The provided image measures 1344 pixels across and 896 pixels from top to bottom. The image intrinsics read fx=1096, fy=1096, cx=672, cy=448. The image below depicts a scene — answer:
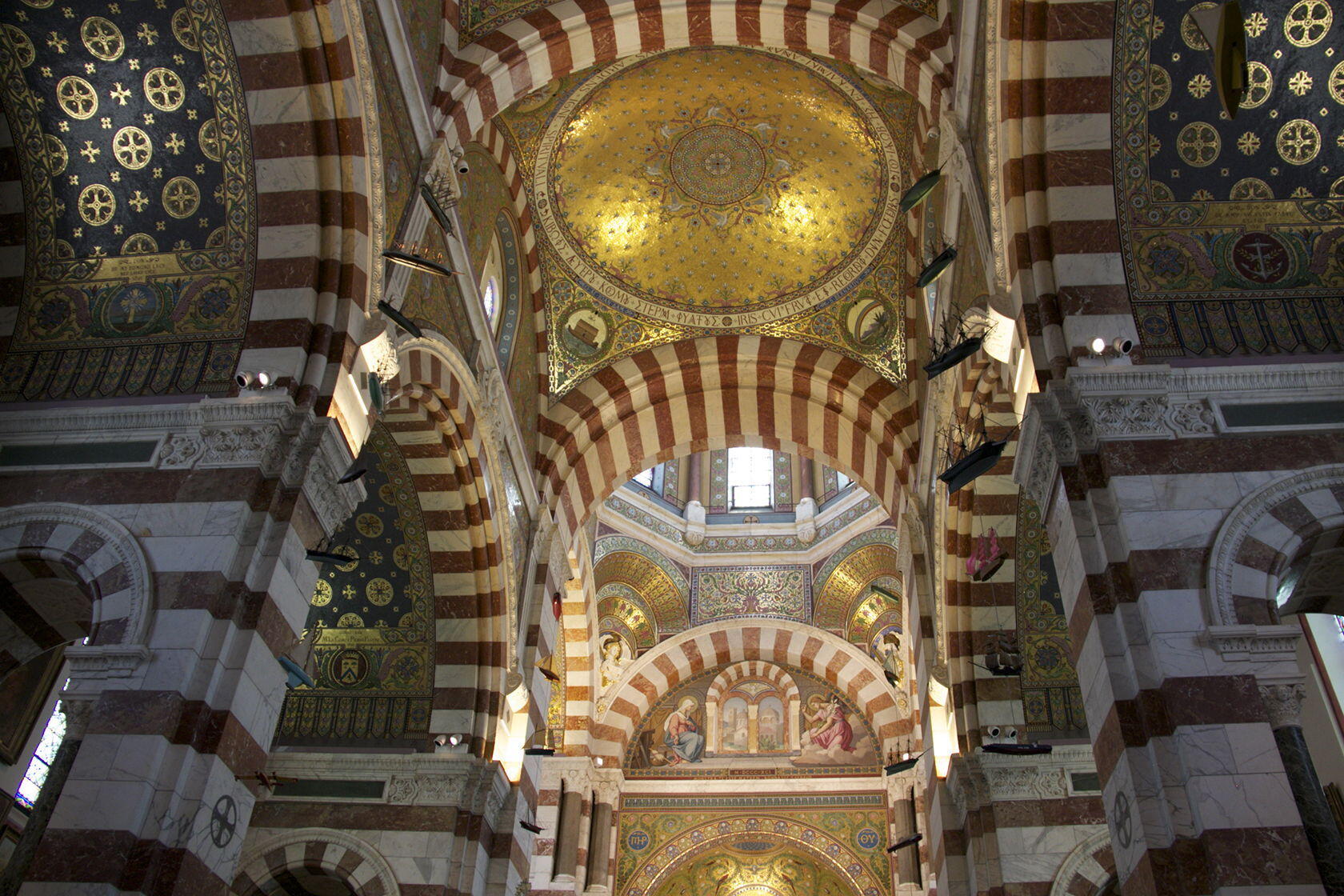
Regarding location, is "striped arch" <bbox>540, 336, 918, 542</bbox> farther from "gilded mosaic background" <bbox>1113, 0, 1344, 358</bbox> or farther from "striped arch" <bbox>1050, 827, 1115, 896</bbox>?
"gilded mosaic background" <bbox>1113, 0, 1344, 358</bbox>

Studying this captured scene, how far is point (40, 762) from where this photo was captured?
11.3 metres

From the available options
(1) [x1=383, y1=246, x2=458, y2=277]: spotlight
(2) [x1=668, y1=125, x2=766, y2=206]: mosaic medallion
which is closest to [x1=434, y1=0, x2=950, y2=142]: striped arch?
(2) [x1=668, y1=125, x2=766, y2=206]: mosaic medallion

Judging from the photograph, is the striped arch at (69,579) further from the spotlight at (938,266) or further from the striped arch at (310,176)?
the spotlight at (938,266)

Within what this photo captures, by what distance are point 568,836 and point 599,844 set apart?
642 mm

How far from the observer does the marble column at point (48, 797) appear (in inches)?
235

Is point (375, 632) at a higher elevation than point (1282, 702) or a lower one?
higher

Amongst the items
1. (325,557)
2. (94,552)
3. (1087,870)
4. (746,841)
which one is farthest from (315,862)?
(746,841)

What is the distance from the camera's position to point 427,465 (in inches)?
424

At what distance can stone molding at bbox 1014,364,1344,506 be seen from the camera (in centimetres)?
682

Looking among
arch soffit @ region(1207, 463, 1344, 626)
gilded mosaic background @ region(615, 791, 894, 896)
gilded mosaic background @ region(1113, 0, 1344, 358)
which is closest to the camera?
arch soffit @ region(1207, 463, 1344, 626)

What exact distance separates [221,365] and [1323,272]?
304 inches

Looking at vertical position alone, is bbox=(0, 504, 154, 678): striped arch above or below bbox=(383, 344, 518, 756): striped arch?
below

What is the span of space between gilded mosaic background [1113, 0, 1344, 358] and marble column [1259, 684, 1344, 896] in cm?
267

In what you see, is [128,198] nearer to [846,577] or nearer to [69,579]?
[69,579]
